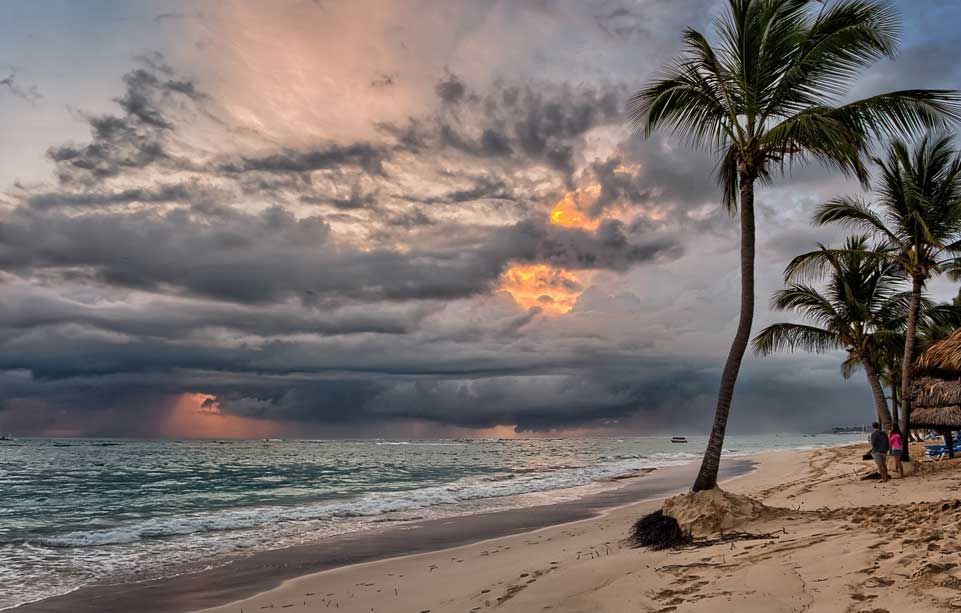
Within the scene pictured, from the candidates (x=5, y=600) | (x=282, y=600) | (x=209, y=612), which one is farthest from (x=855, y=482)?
(x=5, y=600)

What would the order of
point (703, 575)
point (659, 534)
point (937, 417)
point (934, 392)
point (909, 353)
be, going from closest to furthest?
point (703, 575) < point (659, 534) < point (909, 353) < point (937, 417) < point (934, 392)

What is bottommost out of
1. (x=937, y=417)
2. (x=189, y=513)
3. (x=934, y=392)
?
(x=189, y=513)

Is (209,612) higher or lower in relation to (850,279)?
lower

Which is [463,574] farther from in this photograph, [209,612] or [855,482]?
[855,482]

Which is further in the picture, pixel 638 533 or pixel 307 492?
pixel 307 492

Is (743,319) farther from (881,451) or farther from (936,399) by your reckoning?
(936,399)

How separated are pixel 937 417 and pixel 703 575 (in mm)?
19333

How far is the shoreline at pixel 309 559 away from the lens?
10.1m

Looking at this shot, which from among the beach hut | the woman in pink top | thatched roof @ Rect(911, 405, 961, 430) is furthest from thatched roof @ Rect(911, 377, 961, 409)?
the woman in pink top

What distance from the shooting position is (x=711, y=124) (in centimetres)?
1271

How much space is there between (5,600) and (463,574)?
7.91 m

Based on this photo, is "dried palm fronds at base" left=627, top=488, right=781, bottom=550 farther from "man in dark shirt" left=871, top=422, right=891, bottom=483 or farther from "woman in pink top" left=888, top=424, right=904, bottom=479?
"woman in pink top" left=888, top=424, right=904, bottom=479

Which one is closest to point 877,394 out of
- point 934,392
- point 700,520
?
point 934,392

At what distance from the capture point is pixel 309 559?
13555mm
